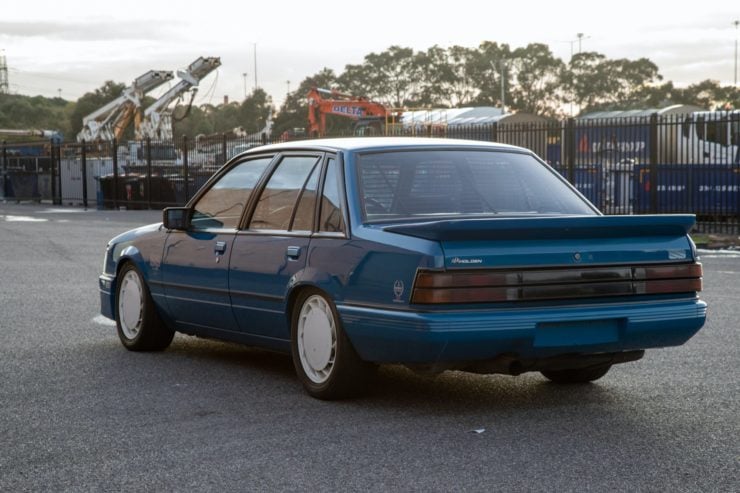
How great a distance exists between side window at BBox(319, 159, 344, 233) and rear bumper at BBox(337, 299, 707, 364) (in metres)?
0.51

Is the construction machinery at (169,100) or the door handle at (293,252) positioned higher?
the construction machinery at (169,100)

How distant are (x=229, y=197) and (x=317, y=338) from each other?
1520mm

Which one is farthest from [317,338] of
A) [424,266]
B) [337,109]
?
[337,109]

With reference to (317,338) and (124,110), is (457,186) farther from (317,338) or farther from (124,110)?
(124,110)

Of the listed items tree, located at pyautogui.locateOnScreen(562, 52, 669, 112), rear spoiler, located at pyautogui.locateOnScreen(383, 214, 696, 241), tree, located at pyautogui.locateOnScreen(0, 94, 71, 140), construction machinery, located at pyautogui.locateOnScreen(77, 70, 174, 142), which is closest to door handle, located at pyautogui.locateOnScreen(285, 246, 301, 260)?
rear spoiler, located at pyautogui.locateOnScreen(383, 214, 696, 241)

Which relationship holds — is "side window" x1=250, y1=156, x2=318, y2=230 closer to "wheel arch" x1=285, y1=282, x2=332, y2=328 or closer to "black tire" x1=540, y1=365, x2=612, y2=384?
"wheel arch" x1=285, y1=282, x2=332, y2=328

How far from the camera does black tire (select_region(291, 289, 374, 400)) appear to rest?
613 centimetres

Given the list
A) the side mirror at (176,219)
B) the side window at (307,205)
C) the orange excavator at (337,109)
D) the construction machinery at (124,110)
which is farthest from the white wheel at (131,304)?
the construction machinery at (124,110)

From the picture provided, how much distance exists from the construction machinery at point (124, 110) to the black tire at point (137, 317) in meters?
44.2

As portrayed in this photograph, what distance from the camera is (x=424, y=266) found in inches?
221

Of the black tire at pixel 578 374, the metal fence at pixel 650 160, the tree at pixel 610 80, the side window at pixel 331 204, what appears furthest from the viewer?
the tree at pixel 610 80

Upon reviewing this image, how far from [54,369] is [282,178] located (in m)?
1.92

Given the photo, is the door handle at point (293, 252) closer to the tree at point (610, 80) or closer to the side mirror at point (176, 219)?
the side mirror at point (176, 219)

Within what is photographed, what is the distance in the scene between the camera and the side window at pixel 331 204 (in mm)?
6336
